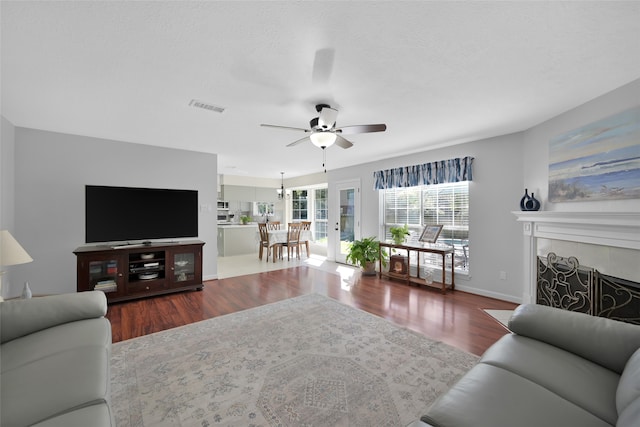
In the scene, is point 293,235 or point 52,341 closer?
point 52,341

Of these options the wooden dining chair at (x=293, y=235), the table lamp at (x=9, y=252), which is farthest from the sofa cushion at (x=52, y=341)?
the wooden dining chair at (x=293, y=235)

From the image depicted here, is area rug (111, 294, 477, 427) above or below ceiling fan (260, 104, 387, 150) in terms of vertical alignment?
below

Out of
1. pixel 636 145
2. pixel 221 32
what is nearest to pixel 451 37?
pixel 221 32

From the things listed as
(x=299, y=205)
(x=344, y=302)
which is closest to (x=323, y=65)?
(x=344, y=302)

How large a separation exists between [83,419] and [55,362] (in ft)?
1.85

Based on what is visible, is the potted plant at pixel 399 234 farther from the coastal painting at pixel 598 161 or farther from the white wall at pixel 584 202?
the coastal painting at pixel 598 161

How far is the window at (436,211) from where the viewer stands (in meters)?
4.27

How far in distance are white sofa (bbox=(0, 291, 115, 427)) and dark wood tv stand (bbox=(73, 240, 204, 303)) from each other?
206cm

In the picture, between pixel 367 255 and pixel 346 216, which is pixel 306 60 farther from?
pixel 346 216

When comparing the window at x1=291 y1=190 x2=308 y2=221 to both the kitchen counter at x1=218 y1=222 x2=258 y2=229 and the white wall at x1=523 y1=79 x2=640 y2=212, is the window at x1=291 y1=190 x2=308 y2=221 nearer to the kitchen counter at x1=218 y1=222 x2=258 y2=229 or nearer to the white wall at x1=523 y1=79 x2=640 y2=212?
the kitchen counter at x1=218 y1=222 x2=258 y2=229

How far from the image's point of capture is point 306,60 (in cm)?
188

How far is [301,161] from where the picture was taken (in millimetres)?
5602

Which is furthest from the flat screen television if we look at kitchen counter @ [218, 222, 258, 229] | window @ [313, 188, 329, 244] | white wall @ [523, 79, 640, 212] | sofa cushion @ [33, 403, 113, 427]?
white wall @ [523, 79, 640, 212]

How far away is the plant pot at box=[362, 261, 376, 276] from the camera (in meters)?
5.15
